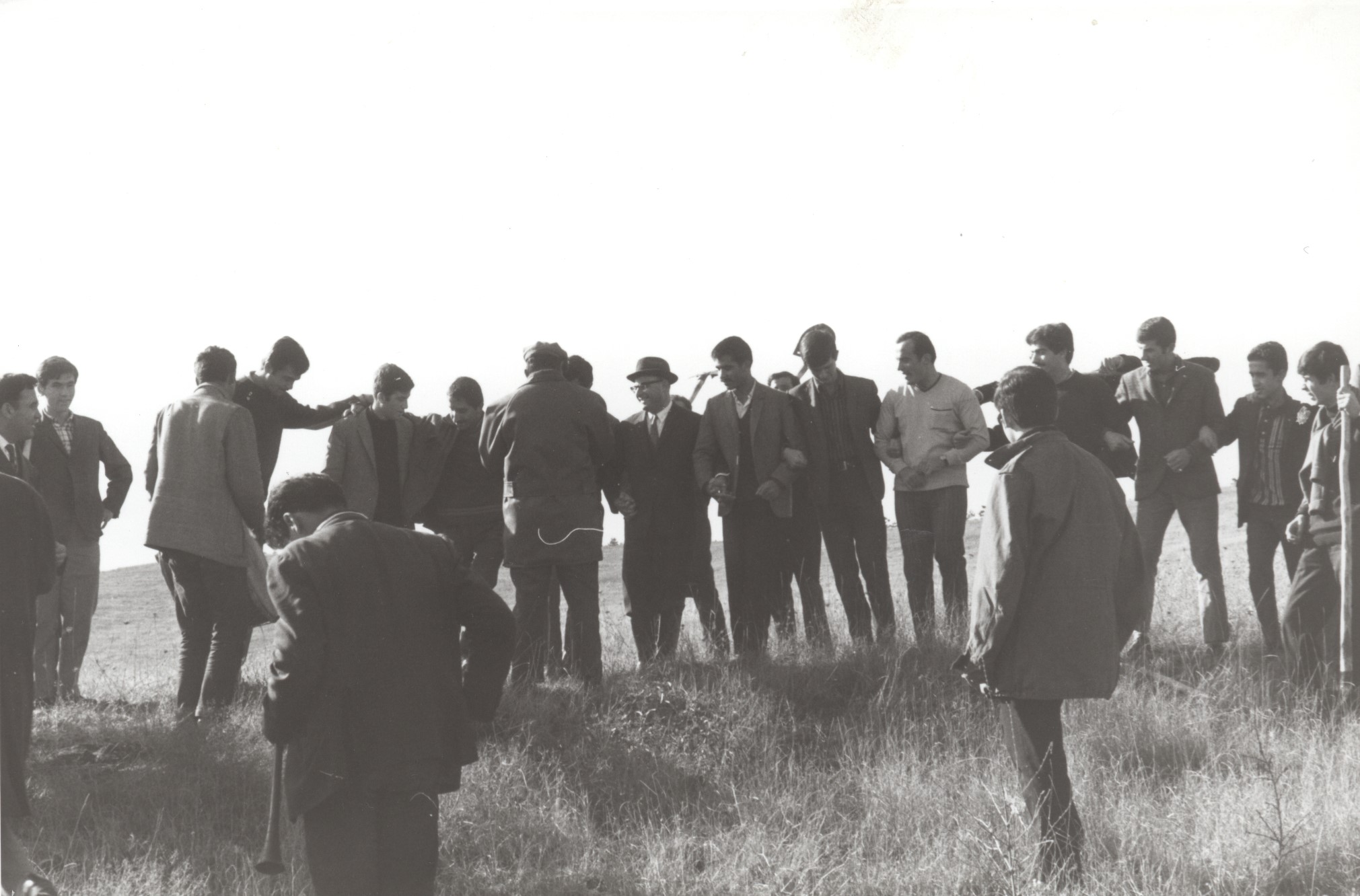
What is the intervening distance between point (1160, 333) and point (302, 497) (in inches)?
239

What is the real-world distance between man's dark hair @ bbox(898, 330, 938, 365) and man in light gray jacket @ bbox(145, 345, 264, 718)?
13.8 feet

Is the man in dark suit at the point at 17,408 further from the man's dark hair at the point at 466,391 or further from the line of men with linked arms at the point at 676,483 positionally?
the man's dark hair at the point at 466,391

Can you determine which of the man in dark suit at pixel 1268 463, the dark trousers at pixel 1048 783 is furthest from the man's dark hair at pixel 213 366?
the man in dark suit at pixel 1268 463

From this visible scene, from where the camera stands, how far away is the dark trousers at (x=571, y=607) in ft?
26.2

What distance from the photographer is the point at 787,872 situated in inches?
235

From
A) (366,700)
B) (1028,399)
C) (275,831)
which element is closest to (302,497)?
(366,700)

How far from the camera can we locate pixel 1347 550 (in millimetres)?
7316

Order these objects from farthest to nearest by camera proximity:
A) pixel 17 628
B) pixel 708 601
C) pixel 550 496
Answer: pixel 708 601 < pixel 550 496 < pixel 17 628

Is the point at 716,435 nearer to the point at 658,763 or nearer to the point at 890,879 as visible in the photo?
the point at 658,763

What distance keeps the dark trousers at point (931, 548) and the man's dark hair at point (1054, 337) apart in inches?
41.8

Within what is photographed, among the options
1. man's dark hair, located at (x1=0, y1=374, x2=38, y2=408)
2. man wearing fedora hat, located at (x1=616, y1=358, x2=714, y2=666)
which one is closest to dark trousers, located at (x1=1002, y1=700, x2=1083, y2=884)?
man wearing fedora hat, located at (x1=616, y1=358, x2=714, y2=666)

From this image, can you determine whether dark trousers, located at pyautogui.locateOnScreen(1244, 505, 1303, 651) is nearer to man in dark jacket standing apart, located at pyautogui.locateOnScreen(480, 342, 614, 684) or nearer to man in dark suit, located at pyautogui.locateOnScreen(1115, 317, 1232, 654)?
man in dark suit, located at pyautogui.locateOnScreen(1115, 317, 1232, 654)

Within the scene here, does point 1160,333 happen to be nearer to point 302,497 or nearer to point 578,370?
point 578,370

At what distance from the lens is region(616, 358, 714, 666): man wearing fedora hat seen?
28.4 ft
